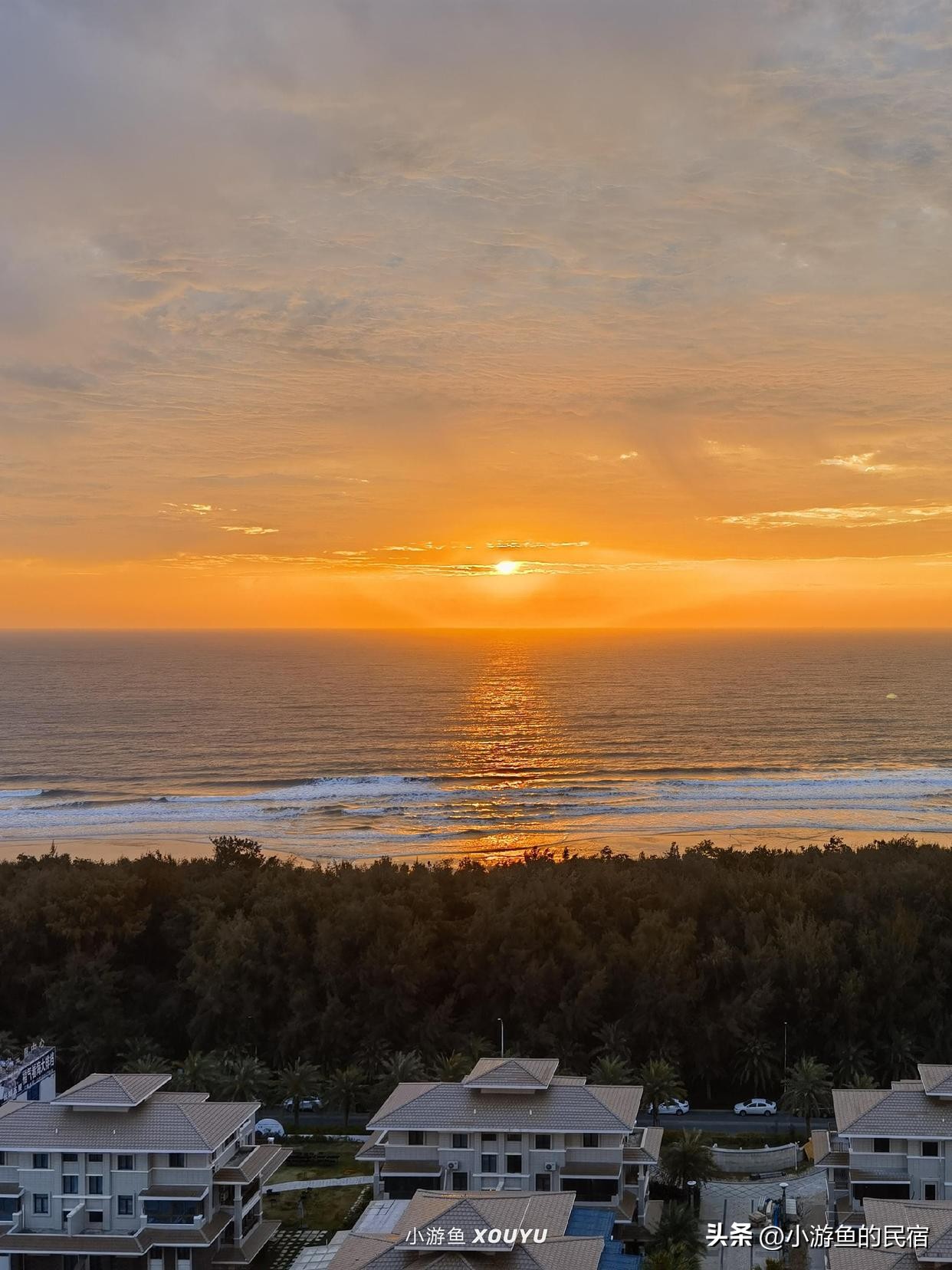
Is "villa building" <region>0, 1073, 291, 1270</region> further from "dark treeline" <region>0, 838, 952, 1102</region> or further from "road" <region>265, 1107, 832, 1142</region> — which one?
"dark treeline" <region>0, 838, 952, 1102</region>

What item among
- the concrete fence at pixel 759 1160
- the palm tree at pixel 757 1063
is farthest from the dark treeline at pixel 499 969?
the concrete fence at pixel 759 1160

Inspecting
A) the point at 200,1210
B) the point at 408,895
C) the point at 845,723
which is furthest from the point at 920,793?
the point at 200,1210

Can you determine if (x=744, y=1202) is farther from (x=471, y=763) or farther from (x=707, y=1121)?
(x=471, y=763)

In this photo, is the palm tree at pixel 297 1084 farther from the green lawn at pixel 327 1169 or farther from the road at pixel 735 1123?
the road at pixel 735 1123

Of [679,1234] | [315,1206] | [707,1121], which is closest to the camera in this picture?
[679,1234]

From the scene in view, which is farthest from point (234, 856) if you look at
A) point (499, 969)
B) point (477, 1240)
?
point (477, 1240)

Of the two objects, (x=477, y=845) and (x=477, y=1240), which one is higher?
(x=477, y=1240)

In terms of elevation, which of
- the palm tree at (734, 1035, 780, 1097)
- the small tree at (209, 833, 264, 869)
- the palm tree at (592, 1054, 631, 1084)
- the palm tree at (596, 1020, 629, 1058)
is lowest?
the palm tree at (734, 1035, 780, 1097)

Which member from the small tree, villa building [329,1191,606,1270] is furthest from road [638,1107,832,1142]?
the small tree
